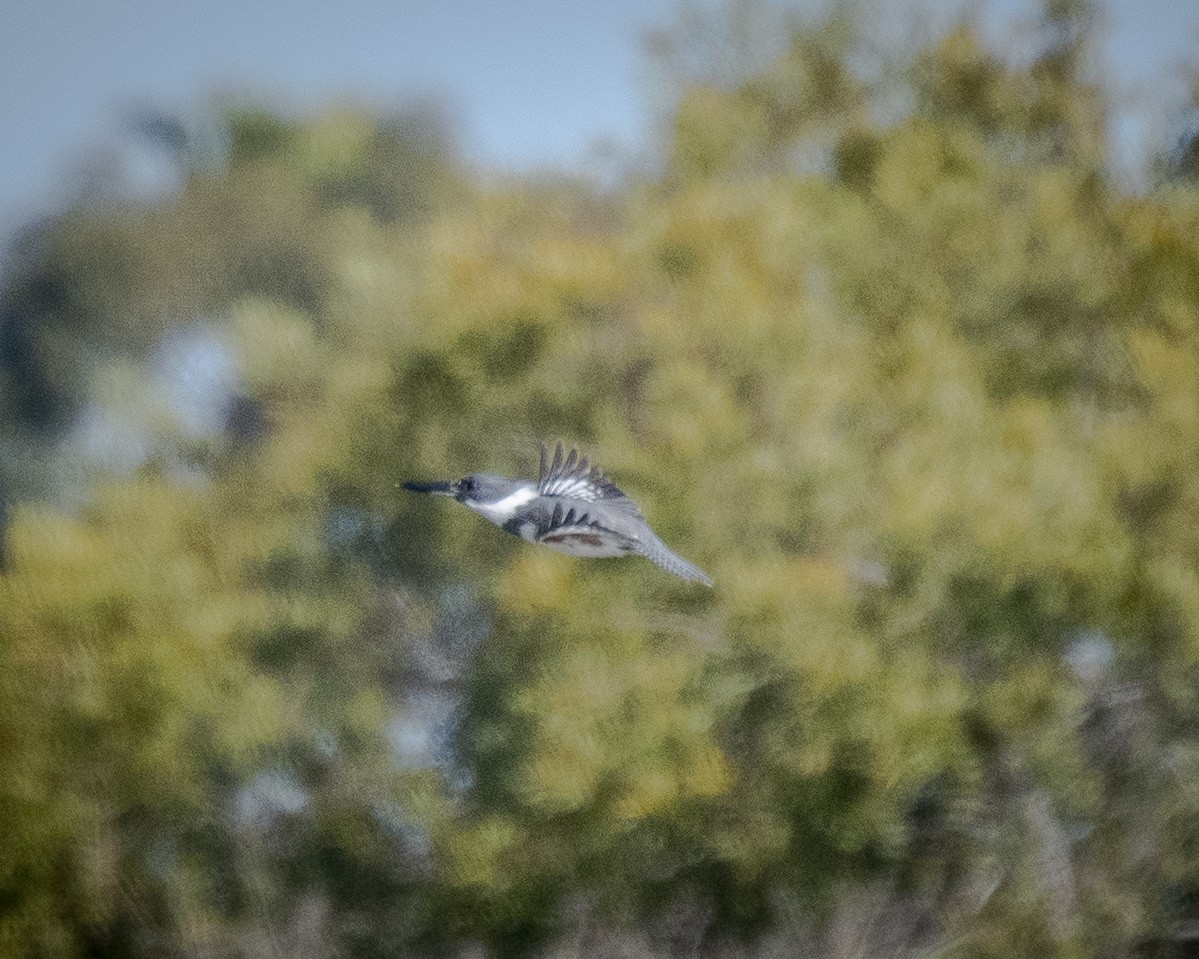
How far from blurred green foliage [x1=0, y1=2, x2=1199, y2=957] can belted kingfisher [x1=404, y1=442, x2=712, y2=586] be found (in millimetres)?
1061

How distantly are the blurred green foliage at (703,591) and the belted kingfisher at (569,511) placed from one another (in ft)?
3.48

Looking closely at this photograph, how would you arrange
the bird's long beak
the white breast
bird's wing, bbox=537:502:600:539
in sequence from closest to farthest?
bird's wing, bbox=537:502:600:539
the white breast
the bird's long beak

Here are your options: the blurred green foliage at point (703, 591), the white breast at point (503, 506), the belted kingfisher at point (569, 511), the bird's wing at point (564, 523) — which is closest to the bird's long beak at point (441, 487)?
the belted kingfisher at point (569, 511)

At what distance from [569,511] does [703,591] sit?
6.03 feet

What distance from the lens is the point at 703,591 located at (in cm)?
413

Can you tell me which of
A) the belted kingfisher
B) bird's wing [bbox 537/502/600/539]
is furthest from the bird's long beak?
bird's wing [bbox 537/502/600/539]

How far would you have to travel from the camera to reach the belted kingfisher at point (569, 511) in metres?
2.32

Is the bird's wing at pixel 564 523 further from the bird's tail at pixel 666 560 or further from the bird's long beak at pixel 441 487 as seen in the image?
the bird's long beak at pixel 441 487

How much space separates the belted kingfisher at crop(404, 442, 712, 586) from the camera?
232 cm

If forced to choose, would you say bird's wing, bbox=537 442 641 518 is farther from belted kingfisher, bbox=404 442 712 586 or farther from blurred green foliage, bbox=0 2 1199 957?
blurred green foliage, bbox=0 2 1199 957

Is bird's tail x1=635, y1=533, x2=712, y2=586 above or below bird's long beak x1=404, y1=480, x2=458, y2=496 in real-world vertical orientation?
below

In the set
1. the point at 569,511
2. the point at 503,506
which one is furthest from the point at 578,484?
the point at 569,511

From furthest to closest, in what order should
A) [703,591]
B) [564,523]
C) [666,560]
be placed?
[703,591] < [666,560] < [564,523]

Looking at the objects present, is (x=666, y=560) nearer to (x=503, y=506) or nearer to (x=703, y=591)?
(x=503, y=506)
